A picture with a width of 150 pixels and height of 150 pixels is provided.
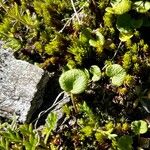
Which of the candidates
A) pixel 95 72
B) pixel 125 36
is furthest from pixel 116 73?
pixel 125 36

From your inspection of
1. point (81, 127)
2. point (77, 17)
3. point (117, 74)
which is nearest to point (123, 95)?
point (117, 74)

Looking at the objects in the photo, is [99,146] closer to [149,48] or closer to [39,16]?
[149,48]

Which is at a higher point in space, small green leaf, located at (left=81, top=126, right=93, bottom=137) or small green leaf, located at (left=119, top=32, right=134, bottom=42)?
small green leaf, located at (left=119, top=32, right=134, bottom=42)

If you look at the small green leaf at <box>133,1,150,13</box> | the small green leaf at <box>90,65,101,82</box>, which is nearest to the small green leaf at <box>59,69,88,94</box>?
the small green leaf at <box>90,65,101,82</box>

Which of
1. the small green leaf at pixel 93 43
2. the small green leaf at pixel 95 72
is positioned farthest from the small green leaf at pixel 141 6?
the small green leaf at pixel 95 72

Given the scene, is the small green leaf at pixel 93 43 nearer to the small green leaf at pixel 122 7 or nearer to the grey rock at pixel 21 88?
the small green leaf at pixel 122 7

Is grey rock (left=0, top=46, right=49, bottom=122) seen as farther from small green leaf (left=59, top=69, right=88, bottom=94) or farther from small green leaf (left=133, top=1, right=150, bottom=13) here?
small green leaf (left=133, top=1, right=150, bottom=13)

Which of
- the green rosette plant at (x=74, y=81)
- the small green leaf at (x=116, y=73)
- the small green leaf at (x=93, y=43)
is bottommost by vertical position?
the small green leaf at (x=116, y=73)
